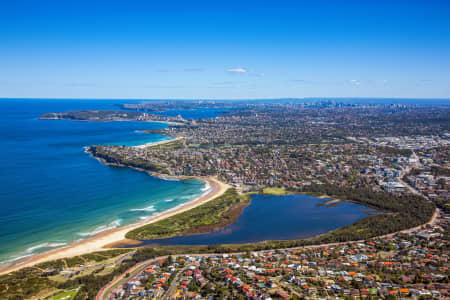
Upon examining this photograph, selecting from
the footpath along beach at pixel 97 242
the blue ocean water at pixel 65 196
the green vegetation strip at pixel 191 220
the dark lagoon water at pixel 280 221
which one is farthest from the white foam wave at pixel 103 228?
the dark lagoon water at pixel 280 221

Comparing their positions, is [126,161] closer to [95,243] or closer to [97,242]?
[97,242]

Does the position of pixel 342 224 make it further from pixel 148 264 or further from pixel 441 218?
pixel 148 264

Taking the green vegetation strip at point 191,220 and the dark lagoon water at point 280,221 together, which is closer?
the dark lagoon water at point 280,221

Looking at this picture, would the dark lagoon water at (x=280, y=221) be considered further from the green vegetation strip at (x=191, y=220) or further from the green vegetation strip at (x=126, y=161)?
the green vegetation strip at (x=126, y=161)

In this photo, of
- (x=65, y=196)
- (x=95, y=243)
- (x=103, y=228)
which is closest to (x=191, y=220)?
(x=103, y=228)

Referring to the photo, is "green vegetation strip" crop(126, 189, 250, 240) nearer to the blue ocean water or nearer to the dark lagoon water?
the dark lagoon water

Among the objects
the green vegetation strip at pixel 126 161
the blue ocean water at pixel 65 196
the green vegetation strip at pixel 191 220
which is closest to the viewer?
the blue ocean water at pixel 65 196

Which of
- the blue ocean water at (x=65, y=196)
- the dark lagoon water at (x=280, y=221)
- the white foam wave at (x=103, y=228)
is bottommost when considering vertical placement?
the dark lagoon water at (x=280, y=221)
